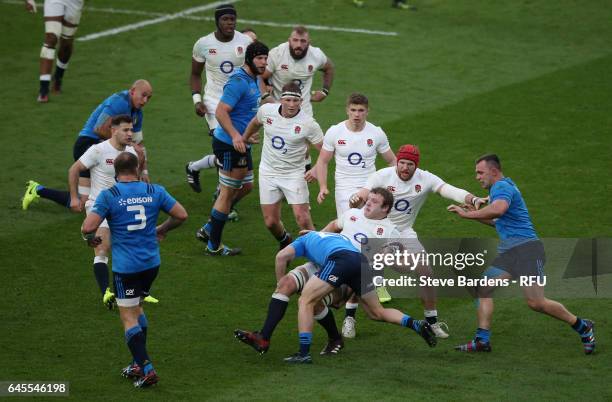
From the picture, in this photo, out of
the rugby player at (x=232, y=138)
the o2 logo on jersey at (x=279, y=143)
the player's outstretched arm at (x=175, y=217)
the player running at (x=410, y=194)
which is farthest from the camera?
the rugby player at (x=232, y=138)

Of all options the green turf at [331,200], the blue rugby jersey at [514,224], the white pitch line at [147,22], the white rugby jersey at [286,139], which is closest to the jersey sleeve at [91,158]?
the green turf at [331,200]

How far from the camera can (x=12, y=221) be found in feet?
52.4

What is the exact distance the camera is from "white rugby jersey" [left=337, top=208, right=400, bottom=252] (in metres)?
12.2

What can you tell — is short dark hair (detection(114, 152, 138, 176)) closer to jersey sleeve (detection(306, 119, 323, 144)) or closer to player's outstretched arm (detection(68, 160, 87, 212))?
player's outstretched arm (detection(68, 160, 87, 212))

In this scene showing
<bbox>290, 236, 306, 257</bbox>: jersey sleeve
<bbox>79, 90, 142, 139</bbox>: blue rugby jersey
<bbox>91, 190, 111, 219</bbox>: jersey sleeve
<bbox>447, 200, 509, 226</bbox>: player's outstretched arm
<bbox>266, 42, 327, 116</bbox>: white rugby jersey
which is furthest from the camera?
<bbox>266, 42, 327, 116</bbox>: white rugby jersey

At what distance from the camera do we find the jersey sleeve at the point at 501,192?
11852 mm

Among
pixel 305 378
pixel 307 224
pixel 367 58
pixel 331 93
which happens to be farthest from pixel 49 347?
pixel 367 58

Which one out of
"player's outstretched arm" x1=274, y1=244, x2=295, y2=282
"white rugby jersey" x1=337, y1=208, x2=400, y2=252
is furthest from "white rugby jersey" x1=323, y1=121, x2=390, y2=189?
"player's outstretched arm" x1=274, y1=244, x2=295, y2=282

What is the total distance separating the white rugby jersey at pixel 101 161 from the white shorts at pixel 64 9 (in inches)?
334

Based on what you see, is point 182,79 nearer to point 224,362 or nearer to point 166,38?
point 166,38

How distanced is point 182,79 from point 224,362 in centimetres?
1165

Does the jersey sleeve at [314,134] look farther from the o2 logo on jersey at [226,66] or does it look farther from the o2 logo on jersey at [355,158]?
the o2 logo on jersey at [226,66]

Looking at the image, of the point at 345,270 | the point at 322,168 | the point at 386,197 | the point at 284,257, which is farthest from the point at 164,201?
the point at 322,168

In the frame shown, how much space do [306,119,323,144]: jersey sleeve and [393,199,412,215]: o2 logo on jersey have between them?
1.63 metres
